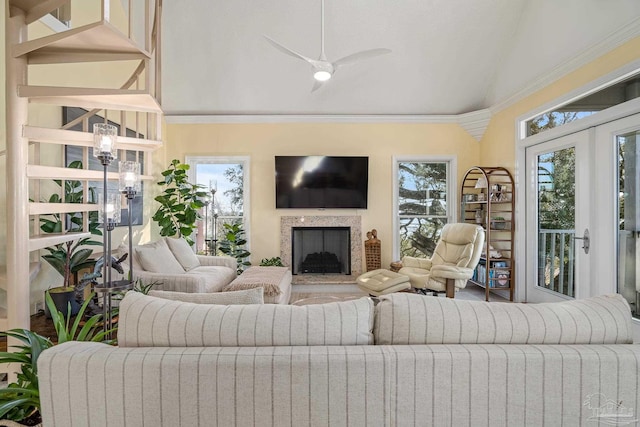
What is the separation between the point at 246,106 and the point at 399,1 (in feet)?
8.24

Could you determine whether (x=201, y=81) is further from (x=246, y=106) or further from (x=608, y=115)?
(x=608, y=115)

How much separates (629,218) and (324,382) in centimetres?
324

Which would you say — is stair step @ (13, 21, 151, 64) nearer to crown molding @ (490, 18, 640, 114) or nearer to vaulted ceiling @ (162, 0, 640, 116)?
vaulted ceiling @ (162, 0, 640, 116)

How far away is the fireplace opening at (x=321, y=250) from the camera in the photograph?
5.23 metres

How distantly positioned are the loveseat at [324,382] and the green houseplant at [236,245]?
147 inches

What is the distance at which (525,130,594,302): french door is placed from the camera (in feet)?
10.6

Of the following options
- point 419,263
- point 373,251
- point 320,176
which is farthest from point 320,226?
point 419,263

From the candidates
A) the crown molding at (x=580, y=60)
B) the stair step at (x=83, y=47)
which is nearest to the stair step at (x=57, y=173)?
the stair step at (x=83, y=47)

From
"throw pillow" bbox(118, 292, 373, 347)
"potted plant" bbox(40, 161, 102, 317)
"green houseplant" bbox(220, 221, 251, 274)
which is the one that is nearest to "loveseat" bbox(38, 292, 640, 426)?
"throw pillow" bbox(118, 292, 373, 347)

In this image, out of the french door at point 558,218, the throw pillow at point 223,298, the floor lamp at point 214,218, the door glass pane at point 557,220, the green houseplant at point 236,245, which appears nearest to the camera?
the throw pillow at point 223,298

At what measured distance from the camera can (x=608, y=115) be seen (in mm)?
2895

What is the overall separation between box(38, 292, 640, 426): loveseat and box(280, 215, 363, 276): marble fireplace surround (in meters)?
4.12

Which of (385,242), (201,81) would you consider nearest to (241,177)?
(201,81)

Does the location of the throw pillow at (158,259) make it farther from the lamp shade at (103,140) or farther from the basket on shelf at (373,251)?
the basket on shelf at (373,251)
